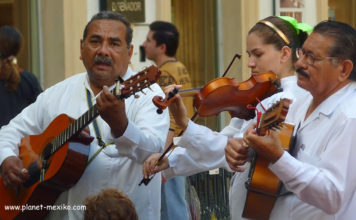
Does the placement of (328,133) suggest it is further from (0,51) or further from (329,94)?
(0,51)

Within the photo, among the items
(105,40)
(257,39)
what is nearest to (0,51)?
(105,40)

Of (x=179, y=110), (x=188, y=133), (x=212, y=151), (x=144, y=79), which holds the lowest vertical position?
(x=212, y=151)

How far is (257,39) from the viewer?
4.80m

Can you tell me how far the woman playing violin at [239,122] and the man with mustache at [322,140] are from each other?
29cm

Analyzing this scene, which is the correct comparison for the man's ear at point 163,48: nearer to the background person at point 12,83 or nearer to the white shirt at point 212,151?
the background person at point 12,83

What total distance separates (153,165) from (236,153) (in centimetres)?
70

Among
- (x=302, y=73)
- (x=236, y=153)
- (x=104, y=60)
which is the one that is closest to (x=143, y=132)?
(x=104, y=60)

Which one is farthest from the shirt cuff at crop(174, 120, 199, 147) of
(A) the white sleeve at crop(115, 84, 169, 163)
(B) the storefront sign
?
(B) the storefront sign

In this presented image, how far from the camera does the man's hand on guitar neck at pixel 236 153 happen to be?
409 cm

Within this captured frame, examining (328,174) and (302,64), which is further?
(302,64)

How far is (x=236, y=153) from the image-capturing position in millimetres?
4094

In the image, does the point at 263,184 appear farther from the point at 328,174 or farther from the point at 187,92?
the point at 187,92

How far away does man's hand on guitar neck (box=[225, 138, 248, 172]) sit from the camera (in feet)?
13.4

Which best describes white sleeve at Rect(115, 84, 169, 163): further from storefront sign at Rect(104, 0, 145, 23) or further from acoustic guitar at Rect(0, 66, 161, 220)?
storefront sign at Rect(104, 0, 145, 23)
